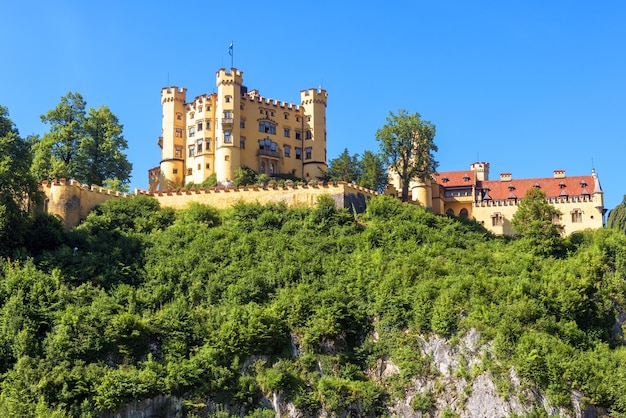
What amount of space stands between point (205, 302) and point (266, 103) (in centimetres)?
3400

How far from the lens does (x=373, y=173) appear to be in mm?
79250

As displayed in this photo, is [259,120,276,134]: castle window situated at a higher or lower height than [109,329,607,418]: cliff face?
higher

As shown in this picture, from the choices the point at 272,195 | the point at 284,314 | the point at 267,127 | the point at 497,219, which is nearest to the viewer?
the point at 284,314

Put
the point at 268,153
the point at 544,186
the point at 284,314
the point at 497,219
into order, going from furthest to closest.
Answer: the point at 544,186, the point at 497,219, the point at 268,153, the point at 284,314

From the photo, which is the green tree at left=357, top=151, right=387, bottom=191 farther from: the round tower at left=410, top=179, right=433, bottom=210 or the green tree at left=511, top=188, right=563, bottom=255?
the green tree at left=511, top=188, right=563, bottom=255

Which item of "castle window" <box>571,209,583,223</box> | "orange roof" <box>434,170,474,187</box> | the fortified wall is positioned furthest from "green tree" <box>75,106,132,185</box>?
"castle window" <box>571,209,583,223</box>

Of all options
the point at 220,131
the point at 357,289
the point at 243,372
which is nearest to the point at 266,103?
the point at 220,131

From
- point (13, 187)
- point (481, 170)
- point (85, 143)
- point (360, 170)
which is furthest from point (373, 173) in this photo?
point (13, 187)

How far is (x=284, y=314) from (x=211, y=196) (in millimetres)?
19874

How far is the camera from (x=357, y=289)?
185ft

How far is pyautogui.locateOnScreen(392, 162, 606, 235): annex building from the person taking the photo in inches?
3211

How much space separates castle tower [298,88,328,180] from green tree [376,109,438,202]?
9333 mm

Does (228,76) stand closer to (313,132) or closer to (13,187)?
(313,132)

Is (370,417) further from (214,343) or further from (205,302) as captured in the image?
(205,302)
